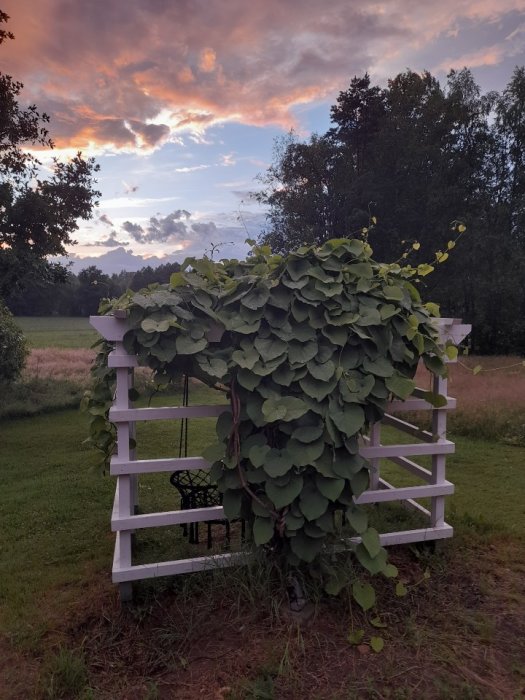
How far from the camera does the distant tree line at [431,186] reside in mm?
19141

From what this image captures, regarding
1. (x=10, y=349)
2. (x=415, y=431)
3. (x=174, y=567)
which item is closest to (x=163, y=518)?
(x=174, y=567)

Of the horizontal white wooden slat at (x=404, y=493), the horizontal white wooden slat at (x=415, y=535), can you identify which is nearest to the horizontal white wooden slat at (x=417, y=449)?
the horizontal white wooden slat at (x=404, y=493)

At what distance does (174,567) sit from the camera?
97.1 inches

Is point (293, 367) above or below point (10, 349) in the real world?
above

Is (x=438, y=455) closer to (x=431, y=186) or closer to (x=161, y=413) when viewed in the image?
(x=161, y=413)

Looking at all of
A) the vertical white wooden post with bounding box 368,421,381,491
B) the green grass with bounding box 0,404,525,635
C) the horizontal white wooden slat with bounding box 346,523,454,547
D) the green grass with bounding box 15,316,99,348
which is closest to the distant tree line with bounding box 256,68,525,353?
the green grass with bounding box 15,316,99,348

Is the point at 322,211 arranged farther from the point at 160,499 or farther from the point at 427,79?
the point at 160,499

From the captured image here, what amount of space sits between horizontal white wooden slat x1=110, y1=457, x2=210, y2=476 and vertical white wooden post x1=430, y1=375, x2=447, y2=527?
53.8 inches

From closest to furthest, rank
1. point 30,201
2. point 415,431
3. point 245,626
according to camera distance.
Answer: point 245,626, point 415,431, point 30,201

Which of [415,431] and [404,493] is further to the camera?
[415,431]

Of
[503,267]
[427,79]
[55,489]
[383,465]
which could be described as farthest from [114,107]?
[427,79]

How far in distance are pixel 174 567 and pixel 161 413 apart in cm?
77

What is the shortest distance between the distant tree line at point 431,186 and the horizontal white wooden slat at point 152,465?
1708 centimetres

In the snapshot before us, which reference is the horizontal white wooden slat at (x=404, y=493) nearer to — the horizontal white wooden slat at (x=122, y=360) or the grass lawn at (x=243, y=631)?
the grass lawn at (x=243, y=631)
